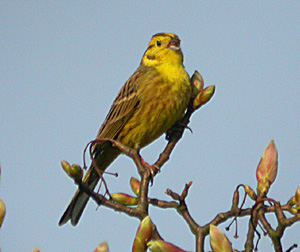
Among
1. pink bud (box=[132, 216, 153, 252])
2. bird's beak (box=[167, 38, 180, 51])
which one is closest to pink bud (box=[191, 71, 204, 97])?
bird's beak (box=[167, 38, 180, 51])

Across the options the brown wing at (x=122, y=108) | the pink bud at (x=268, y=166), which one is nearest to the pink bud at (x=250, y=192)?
the pink bud at (x=268, y=166)

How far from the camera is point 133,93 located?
505cm

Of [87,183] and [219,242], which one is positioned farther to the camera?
[87,183]

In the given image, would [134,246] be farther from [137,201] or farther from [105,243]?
[137,201]

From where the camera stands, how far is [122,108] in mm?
5023

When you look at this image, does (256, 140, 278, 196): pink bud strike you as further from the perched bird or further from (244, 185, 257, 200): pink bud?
the perched bird

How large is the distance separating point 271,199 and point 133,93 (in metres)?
3.08

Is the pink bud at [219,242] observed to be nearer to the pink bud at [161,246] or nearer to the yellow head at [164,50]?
the pink bud at [161,246]

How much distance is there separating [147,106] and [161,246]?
10.0 ft

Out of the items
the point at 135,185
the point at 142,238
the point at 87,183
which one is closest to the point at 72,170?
the point at 135,185

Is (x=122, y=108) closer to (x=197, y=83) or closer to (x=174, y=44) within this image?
(x=174, y=44)

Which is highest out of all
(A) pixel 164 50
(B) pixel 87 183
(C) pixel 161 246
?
(A) pixel 164 50

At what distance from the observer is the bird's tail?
4270 mm

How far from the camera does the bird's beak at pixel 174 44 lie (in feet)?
17.0
